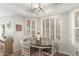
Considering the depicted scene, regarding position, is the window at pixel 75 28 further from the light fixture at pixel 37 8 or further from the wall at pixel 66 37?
the light fixture at pixel 37 8

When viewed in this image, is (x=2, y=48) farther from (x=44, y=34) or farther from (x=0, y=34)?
(x=44, y=34)

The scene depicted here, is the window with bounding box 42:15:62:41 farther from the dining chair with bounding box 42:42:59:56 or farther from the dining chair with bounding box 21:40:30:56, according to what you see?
the dining chair with bounding box 21:40:30:56

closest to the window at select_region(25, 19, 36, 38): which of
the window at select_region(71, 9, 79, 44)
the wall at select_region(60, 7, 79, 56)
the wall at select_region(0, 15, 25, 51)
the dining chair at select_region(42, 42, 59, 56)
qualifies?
the wall at select_region(0, 15, 25, 51)

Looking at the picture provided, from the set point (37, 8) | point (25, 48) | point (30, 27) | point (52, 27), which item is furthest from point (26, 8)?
point (25, 48)

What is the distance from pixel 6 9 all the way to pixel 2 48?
0.61 metres

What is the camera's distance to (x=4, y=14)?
5.99 ft

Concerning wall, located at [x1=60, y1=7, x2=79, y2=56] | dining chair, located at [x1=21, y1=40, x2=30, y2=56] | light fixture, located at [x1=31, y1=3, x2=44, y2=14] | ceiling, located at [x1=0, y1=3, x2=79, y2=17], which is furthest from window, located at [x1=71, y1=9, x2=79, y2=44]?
dining chair, located at [x1=21, y1=40, x2=30, y2=56]

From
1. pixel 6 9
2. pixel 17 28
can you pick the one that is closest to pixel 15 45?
pixel 17 28

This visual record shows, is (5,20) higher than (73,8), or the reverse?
(73,8)

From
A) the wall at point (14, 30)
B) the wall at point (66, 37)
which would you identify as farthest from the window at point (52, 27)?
the wall at point (14, 30)

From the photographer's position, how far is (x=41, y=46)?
1.84 m

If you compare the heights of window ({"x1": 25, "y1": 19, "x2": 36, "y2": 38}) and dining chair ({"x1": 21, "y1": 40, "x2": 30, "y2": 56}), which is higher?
window ({"x1": 25, "y1": 19, "x2": 36, "y2": 38})

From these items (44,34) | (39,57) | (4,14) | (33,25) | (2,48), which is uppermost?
(4,14)

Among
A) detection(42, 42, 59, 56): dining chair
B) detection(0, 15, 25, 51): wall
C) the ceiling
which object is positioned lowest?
detection(42, 42, 59, 56): dining chair
